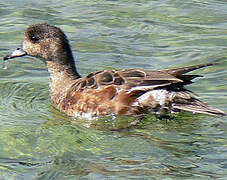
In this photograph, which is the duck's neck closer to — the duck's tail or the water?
the water

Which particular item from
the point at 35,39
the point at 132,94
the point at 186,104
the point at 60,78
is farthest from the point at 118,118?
the point at 35,39

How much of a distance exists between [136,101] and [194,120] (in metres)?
0.76

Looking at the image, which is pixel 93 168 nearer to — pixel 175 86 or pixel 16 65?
pixel 175 86

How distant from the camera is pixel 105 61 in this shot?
35.8 ft

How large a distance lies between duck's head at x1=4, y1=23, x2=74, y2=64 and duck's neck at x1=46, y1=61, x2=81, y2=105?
70 millimetres

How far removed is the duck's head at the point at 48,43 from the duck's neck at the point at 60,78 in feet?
0.23

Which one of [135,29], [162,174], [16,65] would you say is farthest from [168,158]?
[135,29]

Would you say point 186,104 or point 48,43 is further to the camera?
point 48,43

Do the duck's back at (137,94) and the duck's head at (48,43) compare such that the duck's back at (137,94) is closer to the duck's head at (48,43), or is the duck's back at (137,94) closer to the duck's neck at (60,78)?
the duck's neck at (60,78)

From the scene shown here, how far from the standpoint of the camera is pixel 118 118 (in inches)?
328

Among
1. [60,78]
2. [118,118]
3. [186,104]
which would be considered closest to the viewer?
[186,104]

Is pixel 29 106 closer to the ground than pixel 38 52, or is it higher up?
closer to the ground

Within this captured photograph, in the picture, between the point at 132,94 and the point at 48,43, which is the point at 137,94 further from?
the point at 48,43

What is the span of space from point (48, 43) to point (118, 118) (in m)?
1.68
